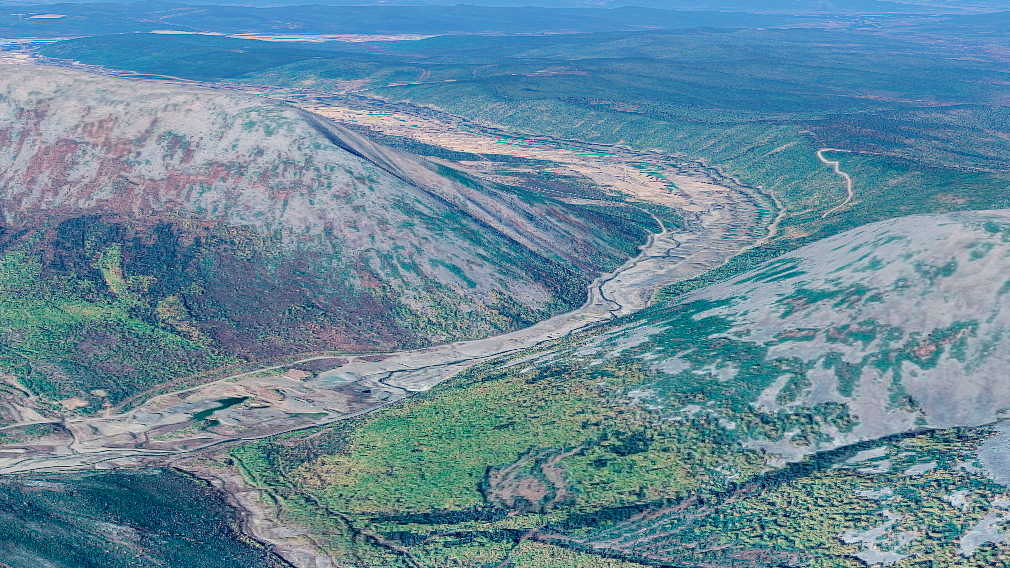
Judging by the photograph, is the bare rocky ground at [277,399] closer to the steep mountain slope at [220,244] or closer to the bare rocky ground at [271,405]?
the bare rocky ground at [271,405]

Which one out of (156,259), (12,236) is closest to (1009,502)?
(156,259)

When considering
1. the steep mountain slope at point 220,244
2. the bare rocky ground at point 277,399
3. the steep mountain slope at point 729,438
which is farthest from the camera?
the steep mountain slope at point 220,244

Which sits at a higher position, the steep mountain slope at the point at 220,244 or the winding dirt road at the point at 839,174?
the steep mountain slope at the point at 220,244

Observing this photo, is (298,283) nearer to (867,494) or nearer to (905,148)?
(867,494)

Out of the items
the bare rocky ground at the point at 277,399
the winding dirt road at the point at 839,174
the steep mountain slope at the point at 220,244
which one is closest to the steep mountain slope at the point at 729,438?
the bare rocky ground at the point at 277,399

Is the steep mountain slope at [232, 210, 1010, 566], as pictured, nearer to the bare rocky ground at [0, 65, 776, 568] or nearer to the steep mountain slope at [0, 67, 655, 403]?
the bare rocky ground at [0, 65, 776, 568]

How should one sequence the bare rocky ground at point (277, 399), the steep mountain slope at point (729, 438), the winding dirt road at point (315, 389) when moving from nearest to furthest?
the steep mountain slope at point (729, 438), the bare rocky ground at point (277, 399), the winding dirt road at point (315, 389)

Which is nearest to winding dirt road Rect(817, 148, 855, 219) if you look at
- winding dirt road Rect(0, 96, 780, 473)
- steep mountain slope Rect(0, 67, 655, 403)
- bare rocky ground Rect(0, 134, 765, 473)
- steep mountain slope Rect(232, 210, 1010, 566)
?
winding dirt road Rect(0, 96, 780, 473)
